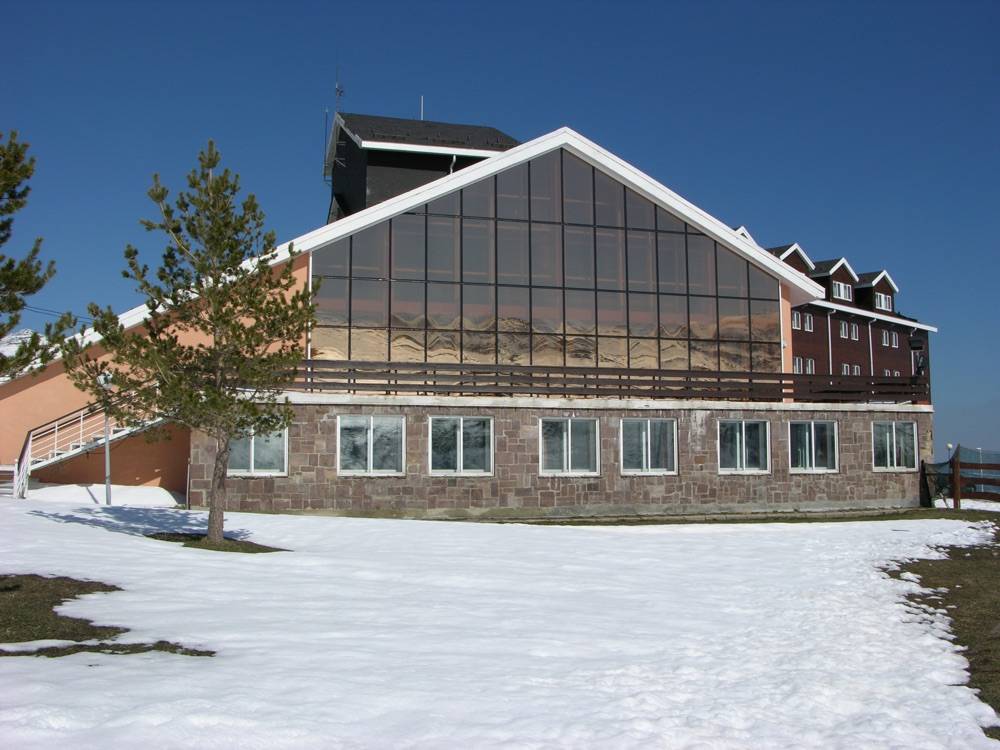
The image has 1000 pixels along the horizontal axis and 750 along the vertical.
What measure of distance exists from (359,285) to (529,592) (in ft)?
51.3

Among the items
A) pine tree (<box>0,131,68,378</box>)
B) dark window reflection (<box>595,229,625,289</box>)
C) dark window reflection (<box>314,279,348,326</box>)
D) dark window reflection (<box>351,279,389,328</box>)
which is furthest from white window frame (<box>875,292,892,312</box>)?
pine tree (<box>0,131,68,378</box>)

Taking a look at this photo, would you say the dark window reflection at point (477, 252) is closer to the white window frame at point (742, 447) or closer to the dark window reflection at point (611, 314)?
the dark window reflection at point (611, 314)

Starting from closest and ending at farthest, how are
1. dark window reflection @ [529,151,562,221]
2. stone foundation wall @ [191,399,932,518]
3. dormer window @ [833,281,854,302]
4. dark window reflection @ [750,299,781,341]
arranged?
stone foundation wall @ [191,399,932,518]
dark window reflection @ [529,151,562,221]
dark window reflection @ [750,299,781,341]
dormer window @ [833,281,854,302]

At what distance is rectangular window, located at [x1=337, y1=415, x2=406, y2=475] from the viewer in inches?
912

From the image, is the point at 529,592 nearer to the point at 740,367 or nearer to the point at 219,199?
the point at 219,199

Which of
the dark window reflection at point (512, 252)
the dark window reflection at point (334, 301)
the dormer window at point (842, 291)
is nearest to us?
the dark window reflection at point (334, 301)

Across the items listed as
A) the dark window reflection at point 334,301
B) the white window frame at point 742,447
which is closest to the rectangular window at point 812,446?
the white window frame at point 742,447

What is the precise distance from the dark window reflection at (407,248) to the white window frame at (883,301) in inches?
1622

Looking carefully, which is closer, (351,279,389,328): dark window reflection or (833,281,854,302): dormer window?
(351,279,389,328): dark window reflection

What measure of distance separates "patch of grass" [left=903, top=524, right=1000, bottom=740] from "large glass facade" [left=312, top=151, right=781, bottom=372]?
12078 mm

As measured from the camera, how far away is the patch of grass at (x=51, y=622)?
8219 mm

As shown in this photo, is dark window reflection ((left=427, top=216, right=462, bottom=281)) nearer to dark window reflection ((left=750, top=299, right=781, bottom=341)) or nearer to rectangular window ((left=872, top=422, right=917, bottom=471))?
dark window reflection ((left=750, top=299, right=781, bottom=341))

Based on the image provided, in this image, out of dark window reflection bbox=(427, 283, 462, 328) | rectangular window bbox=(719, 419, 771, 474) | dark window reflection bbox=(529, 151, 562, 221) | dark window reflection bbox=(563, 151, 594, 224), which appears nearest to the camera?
rectangular window bbox=(719, 419, 771, 474)

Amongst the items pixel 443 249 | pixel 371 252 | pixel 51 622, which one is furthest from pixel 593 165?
pixel 51 622
